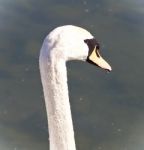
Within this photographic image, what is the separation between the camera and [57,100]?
3.82 meters

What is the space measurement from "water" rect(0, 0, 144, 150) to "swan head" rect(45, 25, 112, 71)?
2.01 metres

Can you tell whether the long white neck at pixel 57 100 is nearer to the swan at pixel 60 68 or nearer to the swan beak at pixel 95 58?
the swan at pixel 60 68

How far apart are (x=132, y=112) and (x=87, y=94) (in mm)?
539

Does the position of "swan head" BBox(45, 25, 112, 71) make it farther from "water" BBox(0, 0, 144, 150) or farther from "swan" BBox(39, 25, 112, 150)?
"water" BBox(0, 0, 144, 150)

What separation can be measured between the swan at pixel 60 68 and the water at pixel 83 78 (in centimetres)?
178

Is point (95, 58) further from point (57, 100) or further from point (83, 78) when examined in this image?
point (83, 78)

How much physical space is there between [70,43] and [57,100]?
0.39 metres

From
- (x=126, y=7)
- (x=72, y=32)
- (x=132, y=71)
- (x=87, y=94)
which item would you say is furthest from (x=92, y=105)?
(x=72, y=32)

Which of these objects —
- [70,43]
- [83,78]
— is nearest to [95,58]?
[70,43]

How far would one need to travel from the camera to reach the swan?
12.0 feet

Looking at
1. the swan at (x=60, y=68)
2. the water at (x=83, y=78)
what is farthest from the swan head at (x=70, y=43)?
the water at (x=83, y=78)

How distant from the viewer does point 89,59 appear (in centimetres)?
411

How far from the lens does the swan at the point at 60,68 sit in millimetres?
3643

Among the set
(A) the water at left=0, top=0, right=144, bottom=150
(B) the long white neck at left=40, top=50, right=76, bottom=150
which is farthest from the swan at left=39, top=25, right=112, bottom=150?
(A) the water at left=0, top=0, right=144, bottom=150
